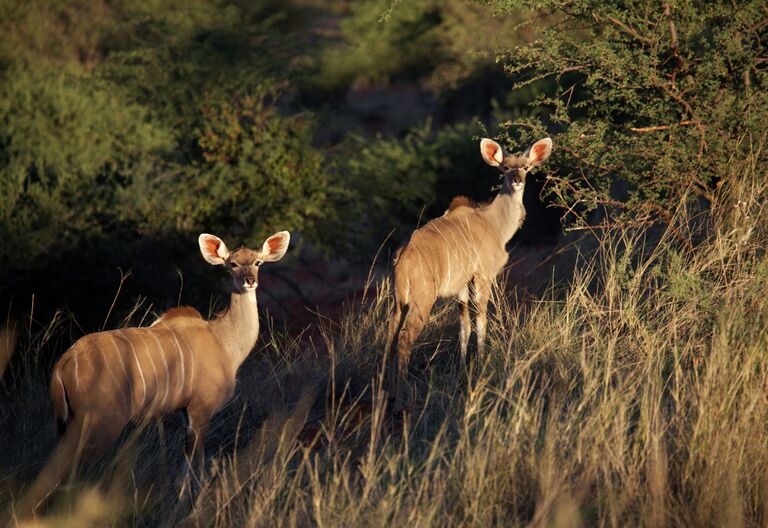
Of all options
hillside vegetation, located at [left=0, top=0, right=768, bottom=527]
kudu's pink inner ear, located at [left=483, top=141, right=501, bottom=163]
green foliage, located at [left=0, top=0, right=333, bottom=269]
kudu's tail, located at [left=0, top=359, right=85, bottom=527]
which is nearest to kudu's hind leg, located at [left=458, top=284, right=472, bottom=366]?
hillside vegetation, located at [left=0, top=0, right=768, bottom=527]

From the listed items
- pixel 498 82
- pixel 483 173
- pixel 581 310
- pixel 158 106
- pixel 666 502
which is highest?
pixel 666 502

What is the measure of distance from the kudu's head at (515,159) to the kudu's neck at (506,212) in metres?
0.08

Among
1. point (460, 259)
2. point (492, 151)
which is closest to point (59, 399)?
point (460, 259)

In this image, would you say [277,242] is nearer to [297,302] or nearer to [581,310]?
[581,310]

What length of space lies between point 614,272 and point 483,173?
27.8ft

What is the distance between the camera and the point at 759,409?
3930mm

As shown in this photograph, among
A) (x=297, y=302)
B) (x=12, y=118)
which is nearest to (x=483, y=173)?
(x=297, y=302)

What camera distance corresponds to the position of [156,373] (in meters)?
4.72

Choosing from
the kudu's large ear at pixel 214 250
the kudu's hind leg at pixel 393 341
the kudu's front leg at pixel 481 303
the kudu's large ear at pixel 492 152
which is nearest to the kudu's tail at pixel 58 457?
the kudu's large ear at pixel 214 250

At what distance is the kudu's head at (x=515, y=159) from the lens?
6340mm

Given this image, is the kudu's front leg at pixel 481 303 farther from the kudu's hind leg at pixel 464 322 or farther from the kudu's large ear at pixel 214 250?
the kudu's large ear at pixel 214 250

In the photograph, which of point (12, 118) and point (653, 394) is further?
point (12, 118)

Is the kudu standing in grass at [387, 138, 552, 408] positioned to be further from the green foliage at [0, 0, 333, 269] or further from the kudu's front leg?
the green foliage at [0, 0, 333, 269]

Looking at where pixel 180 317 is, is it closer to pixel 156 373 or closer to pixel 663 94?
pixel 156 373
